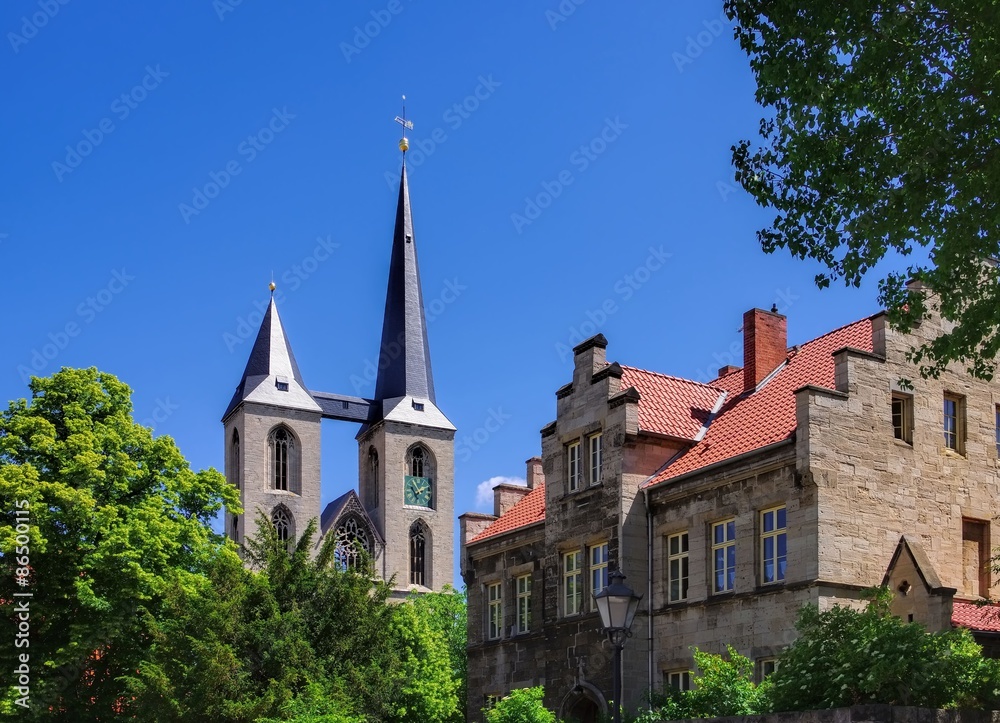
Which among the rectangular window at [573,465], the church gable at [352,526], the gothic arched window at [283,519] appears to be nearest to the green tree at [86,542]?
the rectangular window at [573,465]

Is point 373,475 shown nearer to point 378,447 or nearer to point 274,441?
point 378,447

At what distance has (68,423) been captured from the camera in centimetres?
3772

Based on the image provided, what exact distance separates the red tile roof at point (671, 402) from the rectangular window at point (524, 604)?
582 cm

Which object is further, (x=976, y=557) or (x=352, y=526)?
(x=352, y=526)

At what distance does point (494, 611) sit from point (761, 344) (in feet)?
33.9

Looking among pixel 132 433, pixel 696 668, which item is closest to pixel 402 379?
pixel 132 433

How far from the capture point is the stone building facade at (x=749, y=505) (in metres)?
27.0

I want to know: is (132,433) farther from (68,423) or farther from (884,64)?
(884,64)

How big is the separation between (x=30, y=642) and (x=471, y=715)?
11.7 m

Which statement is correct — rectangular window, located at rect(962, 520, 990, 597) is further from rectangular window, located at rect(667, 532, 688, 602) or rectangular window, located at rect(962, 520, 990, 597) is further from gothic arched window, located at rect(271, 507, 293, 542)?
gothic arched window, located at rect(271, 507, 293, 542)

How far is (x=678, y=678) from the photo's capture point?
98.5 ft

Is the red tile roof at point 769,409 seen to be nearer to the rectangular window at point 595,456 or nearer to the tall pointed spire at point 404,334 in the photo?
the rectangular window at point 595,456

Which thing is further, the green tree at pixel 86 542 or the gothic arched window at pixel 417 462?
the gothic arched window at pixel 417 462

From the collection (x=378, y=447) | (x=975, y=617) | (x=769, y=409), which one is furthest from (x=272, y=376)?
(x=975, y=617)
